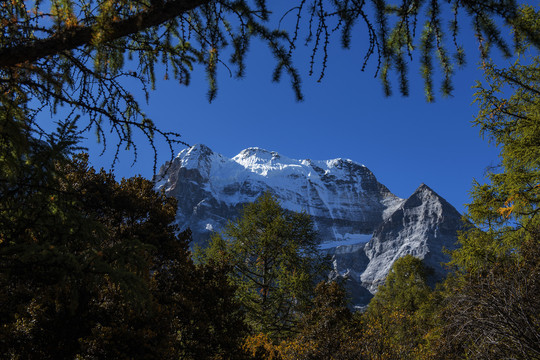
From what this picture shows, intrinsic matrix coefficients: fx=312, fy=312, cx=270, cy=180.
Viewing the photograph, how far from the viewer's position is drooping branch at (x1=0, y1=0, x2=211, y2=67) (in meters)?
1.73

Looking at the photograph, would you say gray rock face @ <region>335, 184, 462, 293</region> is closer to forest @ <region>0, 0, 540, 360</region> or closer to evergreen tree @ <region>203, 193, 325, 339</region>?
evergreen tree @ <region>203, 193, 325, 339</region>

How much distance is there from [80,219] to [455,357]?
6.31 metres

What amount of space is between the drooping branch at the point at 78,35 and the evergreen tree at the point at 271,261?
29.9ft

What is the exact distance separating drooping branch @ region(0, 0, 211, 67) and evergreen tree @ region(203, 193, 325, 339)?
912cm

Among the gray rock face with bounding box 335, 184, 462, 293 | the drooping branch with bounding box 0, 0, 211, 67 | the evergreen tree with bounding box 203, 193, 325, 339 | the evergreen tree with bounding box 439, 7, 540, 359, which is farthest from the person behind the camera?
the gray rock face with bounding box 335, 184, 462, 293

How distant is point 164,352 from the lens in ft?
17.0

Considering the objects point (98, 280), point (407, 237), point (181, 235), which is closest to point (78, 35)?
point (98, 280)

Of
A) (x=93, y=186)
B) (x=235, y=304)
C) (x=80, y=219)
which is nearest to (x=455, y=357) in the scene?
(x=235, y=304)

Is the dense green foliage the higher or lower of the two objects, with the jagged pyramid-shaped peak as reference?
lower

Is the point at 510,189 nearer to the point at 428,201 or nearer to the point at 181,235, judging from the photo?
the point at 181,235

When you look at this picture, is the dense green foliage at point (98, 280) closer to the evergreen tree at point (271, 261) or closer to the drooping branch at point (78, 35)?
the drooping branch at point (78, 35)

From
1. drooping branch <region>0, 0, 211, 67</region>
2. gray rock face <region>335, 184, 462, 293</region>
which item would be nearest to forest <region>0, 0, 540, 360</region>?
drooping branch <region>0, 0, 211, 67</region>

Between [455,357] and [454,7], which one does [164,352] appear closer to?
[455,357]

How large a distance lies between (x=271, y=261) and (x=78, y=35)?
36.5 feet
